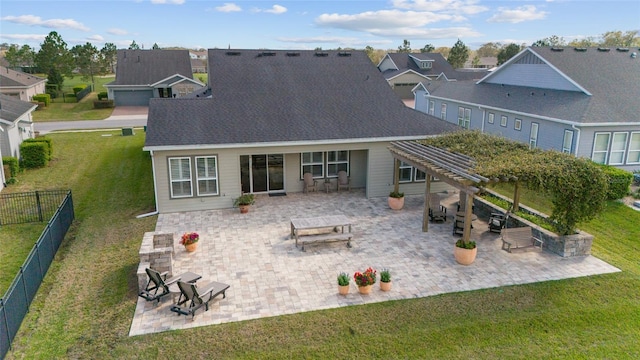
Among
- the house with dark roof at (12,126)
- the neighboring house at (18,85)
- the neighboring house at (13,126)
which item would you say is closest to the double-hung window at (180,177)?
the house with dark roof at (12,126)

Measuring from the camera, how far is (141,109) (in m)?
49.8

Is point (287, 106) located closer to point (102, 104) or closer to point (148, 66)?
point (102, 104)

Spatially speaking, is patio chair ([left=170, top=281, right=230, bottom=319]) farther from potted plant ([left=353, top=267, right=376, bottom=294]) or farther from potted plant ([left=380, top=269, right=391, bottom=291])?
potted plant ([left=380, top=269, right=391, bottom=291])

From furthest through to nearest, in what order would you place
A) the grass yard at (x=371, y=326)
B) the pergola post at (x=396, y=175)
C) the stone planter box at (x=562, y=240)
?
the pergola post at (x=396, y=175)
the stone planter box at (x=562, y=240)
the grass yard at (x=371, y=326)

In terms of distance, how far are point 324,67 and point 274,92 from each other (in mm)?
3742

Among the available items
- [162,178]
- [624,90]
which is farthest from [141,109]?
[624,90]

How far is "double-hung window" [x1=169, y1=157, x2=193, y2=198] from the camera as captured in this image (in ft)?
55.6

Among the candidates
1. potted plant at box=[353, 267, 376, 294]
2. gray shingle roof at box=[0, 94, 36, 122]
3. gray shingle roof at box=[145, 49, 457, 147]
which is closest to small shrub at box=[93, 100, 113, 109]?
gray shingle roof at box=[0, 94, 36, 122]

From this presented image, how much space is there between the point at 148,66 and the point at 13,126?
3281 cm

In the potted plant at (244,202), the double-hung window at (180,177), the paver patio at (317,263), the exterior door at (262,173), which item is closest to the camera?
the paver patio at (317,263)

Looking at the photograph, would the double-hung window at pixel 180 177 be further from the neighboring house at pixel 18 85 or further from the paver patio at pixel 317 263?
the neighboring house at pixel 18 85

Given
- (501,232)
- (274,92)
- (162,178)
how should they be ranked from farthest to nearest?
1. (274,92)
2. (162,178)
3. (501,232)

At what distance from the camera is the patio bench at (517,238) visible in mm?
13492

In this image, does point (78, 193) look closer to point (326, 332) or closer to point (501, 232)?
point (326, 332)
